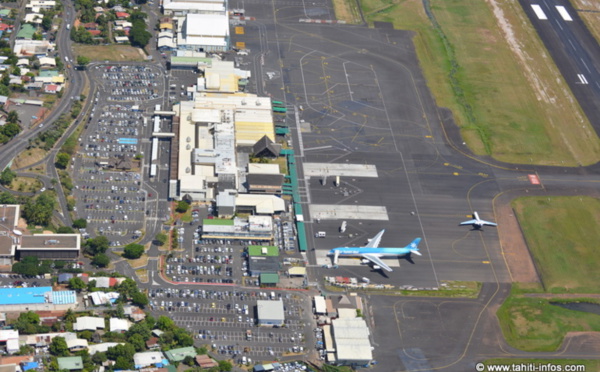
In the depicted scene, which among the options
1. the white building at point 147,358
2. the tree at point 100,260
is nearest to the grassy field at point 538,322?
the white building at point 147,358

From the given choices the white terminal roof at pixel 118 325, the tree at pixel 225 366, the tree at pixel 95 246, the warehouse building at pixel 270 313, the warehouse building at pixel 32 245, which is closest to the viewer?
the tree at pixel 225 366

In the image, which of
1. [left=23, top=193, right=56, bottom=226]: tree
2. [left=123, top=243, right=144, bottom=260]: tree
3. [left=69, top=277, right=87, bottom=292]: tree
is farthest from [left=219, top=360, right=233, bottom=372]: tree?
[left=23, top=193, right=56, bottom=226]: tree

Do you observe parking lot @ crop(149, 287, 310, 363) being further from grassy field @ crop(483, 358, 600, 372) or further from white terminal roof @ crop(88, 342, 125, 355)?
grassy field @ crop(483, 358, 600, 372)

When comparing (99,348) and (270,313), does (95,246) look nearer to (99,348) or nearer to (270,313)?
(99,348)

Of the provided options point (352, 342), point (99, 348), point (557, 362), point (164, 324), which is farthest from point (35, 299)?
point (557, 362)

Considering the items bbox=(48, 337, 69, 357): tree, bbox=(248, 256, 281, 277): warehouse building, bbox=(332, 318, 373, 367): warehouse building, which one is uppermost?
bbox=(48, 337, 69, 357): tree

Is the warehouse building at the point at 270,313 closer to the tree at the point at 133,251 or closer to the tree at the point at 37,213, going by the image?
the tree at the point at 133,251

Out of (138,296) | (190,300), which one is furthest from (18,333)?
(190,300)
